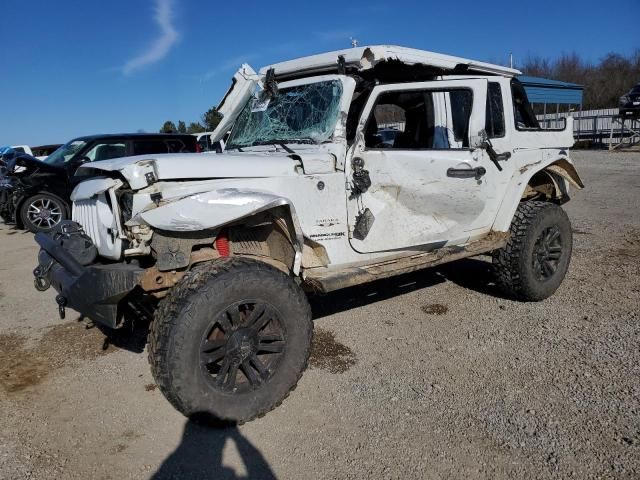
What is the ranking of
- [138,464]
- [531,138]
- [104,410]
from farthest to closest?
1. [531,138]
2. [104,410]
3. [138,464]

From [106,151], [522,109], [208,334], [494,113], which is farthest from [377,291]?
[106,151]

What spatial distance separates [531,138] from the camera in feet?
15.1

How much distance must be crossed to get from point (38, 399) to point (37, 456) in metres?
0.73

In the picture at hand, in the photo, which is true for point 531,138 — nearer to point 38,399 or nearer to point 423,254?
point 423,254

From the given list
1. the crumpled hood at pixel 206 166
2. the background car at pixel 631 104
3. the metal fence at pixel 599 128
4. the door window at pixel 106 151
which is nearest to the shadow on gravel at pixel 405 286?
the crumpled hood at pixel 206 166

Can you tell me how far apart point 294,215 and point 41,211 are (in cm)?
820

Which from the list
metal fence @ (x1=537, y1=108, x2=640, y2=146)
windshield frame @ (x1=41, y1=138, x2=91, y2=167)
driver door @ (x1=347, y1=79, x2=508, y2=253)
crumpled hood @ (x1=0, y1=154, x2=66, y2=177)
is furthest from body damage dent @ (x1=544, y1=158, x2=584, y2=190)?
metal fence @ (x1=537, y1=108, x2=640, y2=146)

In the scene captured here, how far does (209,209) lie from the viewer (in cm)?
289

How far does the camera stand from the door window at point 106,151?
31.2 feet

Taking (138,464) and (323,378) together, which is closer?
(138,464)

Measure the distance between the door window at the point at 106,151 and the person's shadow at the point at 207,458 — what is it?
759 cm

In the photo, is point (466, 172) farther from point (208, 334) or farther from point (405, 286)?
point (208, 334)

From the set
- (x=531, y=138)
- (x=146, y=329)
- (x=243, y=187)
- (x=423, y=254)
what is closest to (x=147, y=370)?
(x=146, y=329)

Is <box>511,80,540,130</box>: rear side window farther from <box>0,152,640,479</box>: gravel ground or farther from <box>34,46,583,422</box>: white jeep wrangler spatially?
<box>0,152,640,479</box>: gravel ground
